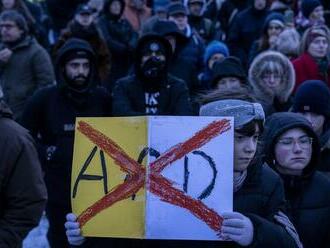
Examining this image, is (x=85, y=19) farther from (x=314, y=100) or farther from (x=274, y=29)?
(x=314, y=100)

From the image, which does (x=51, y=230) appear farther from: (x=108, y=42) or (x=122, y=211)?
(x=108, y=42)

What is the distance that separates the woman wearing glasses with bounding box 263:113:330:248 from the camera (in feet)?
12.7

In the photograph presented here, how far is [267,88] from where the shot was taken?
21.8 feet

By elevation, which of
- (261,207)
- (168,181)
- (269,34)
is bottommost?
(261,207)

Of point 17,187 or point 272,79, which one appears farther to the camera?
point 272,79

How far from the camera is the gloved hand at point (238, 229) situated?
113 inches

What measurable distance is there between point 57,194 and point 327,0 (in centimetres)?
906

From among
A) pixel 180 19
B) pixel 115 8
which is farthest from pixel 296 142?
pixel 115 8

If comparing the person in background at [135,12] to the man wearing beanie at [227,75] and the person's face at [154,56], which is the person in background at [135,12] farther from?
the person's face at [154,56]

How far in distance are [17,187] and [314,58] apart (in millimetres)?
4865

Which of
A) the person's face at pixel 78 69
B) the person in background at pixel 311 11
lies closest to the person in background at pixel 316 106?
the person's face at pixel 78 69

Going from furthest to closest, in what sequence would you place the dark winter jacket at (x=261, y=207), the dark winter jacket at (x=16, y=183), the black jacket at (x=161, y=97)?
1. the black jacket at (x=161, y=97)
2. the dark winter jacket at (x=16, y=183)
3. the dark winter jacket at (x=261, y=207)

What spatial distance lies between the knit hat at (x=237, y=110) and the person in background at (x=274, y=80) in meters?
3.30

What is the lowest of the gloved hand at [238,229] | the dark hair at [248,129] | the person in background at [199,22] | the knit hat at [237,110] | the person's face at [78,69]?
the gloved hand at [238,229]
